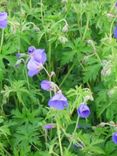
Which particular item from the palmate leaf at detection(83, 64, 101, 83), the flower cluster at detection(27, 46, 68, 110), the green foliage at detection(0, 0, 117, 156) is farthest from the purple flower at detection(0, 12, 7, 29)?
the palmate leaf at detection(83, 64, 101, 83)

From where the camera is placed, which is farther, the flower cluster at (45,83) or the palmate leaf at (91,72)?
the palmate leaf at (91,72)

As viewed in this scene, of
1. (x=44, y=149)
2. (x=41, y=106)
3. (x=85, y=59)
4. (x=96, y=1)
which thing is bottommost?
(x=44, y=149)

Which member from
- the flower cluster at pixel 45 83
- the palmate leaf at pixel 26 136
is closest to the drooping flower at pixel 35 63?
the flower cluster at pixel 45 83

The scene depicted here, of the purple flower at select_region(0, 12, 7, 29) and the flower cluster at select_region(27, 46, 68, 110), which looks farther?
the purple flower at select_region(0, 12, 7, 29)

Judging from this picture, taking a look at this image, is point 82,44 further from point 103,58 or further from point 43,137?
point 43,137

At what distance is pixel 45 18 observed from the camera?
326 cm

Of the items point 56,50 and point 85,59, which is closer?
point 85,59

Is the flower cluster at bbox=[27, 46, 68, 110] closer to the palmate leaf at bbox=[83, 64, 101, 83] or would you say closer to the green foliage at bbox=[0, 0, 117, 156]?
the green foliage at bbox=[0, 0, 117, 156]

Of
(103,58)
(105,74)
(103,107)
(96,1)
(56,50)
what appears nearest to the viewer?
(105,74)

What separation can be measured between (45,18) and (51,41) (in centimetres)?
31

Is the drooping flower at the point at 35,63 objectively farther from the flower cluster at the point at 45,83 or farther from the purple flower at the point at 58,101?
the purple flower at the point at 58,101

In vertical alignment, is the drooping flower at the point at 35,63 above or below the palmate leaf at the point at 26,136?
above

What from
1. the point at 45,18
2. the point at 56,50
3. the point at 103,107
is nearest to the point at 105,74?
the point at 103,107

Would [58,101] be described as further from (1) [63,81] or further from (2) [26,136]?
(1) [63,81]
